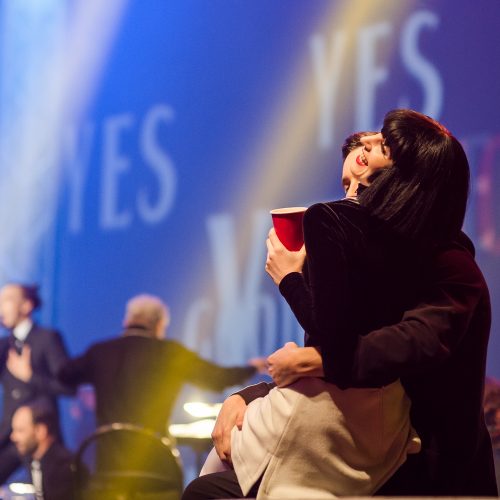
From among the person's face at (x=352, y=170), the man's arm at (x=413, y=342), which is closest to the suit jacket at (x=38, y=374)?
the person's face at (x=352, y=170)

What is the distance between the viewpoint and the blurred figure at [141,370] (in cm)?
460

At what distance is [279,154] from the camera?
5.82 m

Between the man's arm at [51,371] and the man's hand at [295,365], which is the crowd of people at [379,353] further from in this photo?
the man's arm at [51,371]

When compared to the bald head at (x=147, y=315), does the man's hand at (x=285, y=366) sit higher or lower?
higher

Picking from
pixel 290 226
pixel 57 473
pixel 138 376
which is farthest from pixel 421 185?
pixel 57 473

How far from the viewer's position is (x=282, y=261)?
5.23 ft

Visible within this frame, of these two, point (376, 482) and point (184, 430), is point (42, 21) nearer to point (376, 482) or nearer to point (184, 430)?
point (184, 430)

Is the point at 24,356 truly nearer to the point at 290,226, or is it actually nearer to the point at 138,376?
the point at 138,376

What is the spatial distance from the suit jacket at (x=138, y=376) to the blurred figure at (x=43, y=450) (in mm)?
756

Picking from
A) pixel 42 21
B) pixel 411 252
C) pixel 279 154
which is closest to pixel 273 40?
pixel 279 154

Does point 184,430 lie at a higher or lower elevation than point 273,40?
lower

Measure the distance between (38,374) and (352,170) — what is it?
465 centimetres

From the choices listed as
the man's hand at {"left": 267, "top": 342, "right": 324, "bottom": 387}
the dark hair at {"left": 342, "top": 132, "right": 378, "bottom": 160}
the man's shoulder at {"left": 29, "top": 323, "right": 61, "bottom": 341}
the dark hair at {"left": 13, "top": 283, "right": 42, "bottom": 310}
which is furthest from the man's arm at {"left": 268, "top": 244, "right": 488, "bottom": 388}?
the dark hair at {"left": 13, "top": 283, "right": 42, "bottom": 310}

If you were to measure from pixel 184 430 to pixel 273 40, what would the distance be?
2.68 meters
